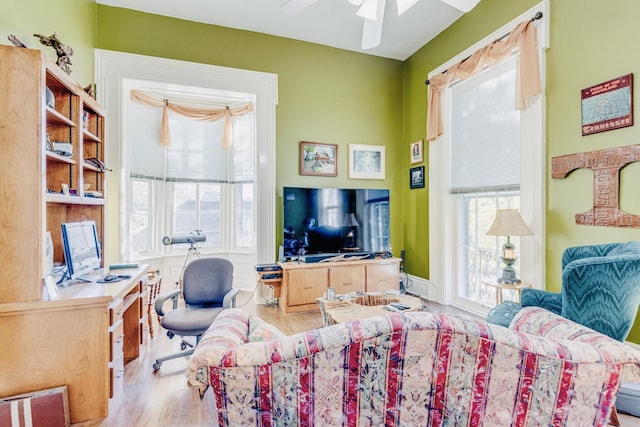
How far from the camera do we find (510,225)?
2672 millimetres

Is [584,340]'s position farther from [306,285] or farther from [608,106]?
[306,285]

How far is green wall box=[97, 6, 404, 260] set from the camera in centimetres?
352

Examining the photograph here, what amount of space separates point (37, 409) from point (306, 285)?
244cm

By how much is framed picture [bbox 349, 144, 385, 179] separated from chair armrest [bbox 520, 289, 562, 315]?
261cm

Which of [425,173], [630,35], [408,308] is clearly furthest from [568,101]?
[408,308]

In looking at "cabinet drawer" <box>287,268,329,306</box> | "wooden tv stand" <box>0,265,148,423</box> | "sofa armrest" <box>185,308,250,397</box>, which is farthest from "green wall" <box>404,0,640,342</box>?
"wooden tv stand" <box>0,265,148,423</box>

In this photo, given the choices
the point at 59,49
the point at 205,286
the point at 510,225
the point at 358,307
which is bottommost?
the point at 358,307

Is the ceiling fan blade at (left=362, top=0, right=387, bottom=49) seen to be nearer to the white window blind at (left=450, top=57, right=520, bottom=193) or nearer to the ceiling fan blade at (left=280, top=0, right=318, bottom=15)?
the ceiling fan blade at (left=280, top=0, right=318, bottom=15)

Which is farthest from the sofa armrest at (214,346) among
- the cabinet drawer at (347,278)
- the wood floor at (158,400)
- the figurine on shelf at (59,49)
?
the cabinet drawer at (347,278)

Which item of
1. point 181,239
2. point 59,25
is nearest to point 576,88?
point 59,25

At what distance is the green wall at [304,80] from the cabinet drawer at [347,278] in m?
0.88

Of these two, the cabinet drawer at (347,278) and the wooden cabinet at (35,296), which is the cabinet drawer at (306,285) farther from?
the wooden cabinet at (35,296)

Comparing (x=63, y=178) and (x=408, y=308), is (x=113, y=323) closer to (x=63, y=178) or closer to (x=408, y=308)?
(x=63, y=178)

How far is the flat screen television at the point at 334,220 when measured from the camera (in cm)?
382
